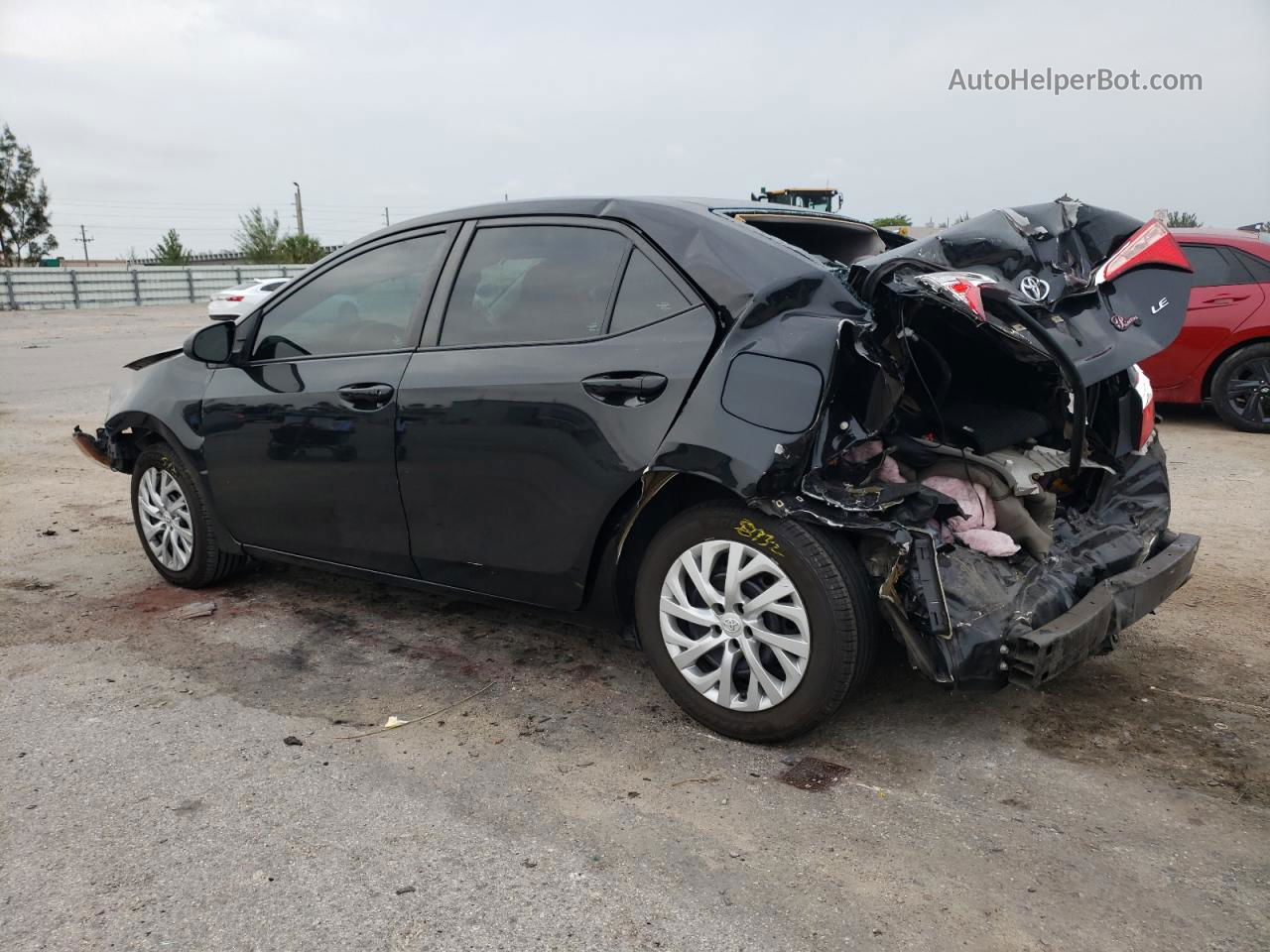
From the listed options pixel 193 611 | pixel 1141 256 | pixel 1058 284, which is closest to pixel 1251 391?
pixel 1141 256

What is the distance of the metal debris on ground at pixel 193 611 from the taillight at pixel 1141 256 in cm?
378

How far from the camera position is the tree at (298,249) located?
53.2 metres

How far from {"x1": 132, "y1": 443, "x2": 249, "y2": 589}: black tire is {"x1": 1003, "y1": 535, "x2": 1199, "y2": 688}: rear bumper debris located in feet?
11.3

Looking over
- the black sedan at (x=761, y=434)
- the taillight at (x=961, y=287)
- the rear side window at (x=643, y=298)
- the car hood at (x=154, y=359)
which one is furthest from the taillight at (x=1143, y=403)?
the car hood at (x=154, y=359)

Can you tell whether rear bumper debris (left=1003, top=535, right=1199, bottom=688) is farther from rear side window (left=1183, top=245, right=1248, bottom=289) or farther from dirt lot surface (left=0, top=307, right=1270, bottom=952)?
rear side window (left=1183, top=245, right=1248, bottom=289)

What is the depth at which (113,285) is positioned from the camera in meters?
35.6

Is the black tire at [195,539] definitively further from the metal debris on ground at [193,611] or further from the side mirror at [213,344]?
the side mirror at [213,344]

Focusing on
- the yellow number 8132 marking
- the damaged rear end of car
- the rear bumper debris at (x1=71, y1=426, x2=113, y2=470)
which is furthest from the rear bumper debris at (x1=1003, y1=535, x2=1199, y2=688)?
the rear bumper debris at (x1=71, y1=426, x2=113, y2=470)

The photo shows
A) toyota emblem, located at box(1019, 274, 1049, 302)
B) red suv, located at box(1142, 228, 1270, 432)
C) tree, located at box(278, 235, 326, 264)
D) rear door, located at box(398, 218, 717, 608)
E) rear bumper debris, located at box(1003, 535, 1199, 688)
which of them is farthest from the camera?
tree, located at box(278, 235, 326, 264)

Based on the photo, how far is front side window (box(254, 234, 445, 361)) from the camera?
4.04 metres

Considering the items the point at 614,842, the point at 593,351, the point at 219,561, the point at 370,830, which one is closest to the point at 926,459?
the point at 593,351

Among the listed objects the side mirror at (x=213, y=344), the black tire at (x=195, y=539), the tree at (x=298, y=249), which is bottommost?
the black tire at (x=195, y=539)

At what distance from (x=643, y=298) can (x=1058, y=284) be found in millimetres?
1288

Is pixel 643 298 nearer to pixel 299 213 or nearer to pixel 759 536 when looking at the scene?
pixel 759 536
